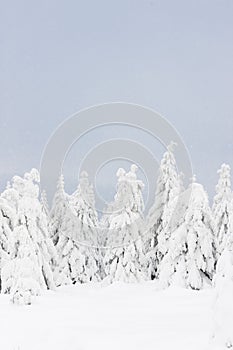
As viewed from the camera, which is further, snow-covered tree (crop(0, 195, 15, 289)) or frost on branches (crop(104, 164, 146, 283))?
frost on branches (crop(104, 164, 146, 283))

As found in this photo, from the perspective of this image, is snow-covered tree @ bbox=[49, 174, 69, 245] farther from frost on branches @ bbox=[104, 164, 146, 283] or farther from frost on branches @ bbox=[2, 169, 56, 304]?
frost on branches @ bbox=[2, 169, 56, 304]

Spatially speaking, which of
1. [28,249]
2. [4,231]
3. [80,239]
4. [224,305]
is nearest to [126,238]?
[80,239]

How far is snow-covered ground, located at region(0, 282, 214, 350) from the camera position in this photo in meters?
11.9

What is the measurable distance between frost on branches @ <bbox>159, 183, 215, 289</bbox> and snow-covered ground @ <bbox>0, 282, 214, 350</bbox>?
627cm

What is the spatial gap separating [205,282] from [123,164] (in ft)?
44.3

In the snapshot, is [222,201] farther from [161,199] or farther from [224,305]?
[224,305]

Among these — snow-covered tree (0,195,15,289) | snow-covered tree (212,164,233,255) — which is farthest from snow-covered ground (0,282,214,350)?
snow-covered tree (212,164,233,255)

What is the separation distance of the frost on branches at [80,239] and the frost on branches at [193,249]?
45.6ft

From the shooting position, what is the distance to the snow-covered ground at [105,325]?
39.1 ft

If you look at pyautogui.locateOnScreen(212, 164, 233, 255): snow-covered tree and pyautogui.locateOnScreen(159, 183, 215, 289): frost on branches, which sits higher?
pyautogui.locateOnScreen(212, 164, 233, 255): snow-covered tree

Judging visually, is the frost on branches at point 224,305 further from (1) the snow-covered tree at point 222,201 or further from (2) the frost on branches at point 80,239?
(2) the frost on branches at point 80,239

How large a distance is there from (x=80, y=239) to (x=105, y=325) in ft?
95.0

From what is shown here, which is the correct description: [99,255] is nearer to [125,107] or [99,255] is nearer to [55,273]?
[55,273]

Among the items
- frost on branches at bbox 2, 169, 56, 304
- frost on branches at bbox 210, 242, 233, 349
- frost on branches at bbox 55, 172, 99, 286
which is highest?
frost on branches at bbox 55, 172, 99, 286
